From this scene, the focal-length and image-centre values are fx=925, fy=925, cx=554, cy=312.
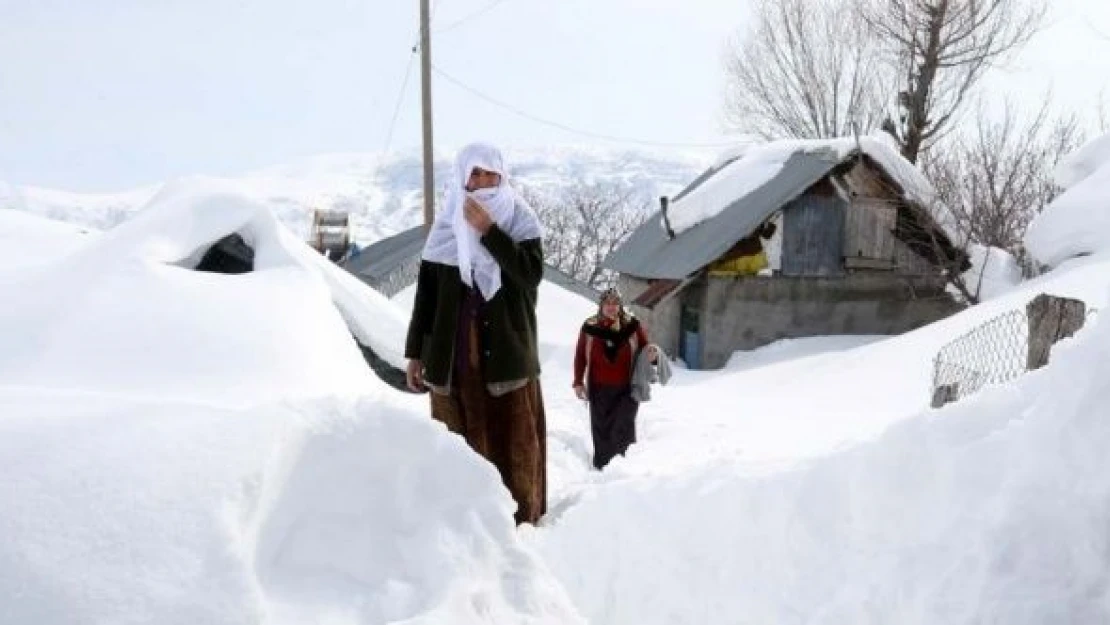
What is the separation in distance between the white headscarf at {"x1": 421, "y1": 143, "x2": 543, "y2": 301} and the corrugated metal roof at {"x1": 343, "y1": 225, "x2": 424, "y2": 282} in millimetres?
13542

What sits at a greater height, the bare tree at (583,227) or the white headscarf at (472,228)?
the white headscarf at (472,228)

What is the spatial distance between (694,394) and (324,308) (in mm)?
8946

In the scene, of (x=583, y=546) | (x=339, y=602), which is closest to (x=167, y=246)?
(x=583, y=546)

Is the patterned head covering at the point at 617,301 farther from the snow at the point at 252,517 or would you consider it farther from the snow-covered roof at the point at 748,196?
the snow-covered roof at the point at 748,196

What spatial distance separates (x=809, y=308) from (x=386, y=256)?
1054 centimetres

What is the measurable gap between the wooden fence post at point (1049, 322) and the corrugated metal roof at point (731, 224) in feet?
42.1

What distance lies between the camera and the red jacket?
6.19 m

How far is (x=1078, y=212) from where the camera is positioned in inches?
464

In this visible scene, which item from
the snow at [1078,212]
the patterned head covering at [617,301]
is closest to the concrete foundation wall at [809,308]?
the snow at [1078,212]

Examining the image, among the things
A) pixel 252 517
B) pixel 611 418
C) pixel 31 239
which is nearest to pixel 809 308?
pixel 611 418

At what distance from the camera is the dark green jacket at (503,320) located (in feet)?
12.2

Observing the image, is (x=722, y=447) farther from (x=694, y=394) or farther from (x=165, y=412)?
(x=694, y=394)

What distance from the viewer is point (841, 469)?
2.93 meters

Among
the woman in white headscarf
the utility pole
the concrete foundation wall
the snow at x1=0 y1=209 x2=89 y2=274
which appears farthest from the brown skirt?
the concrete foundation wall
